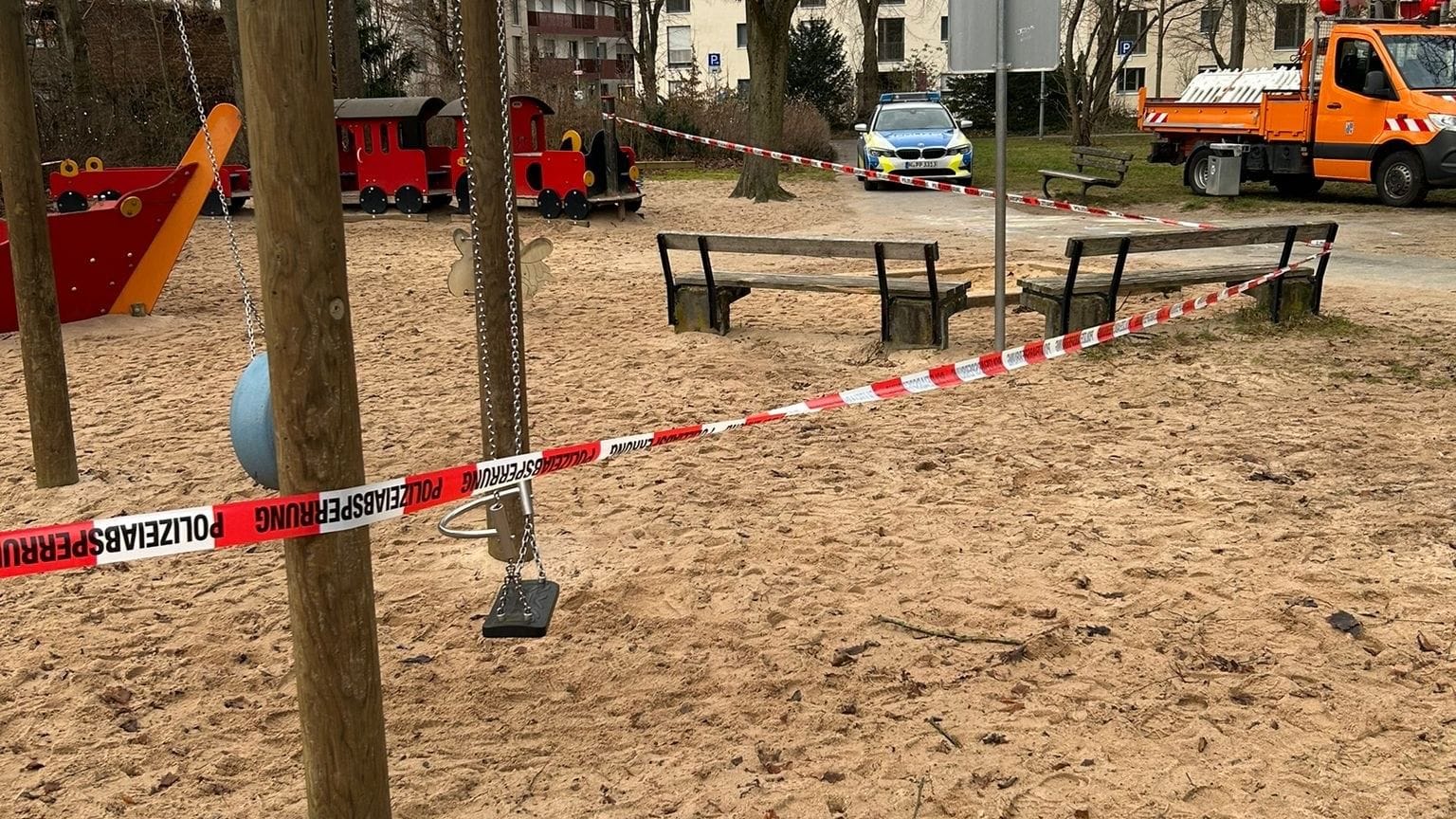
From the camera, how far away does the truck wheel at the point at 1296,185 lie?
19531 mm

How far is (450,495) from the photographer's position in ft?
11.2

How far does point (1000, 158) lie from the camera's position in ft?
27.0

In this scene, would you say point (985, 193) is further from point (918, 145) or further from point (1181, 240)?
point (918, 145)

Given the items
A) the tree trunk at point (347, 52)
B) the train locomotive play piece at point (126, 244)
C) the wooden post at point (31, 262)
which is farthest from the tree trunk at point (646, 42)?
the wooden post at point (31, 262)

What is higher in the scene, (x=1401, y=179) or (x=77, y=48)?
(x=77, y=48)

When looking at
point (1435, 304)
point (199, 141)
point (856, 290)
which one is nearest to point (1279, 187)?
point (1435, 304)

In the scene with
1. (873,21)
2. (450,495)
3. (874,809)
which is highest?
(873,21)

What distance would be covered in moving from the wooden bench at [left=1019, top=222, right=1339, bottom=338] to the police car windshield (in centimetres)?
1396

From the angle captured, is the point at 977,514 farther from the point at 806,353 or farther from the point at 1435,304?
the point at 1435,304

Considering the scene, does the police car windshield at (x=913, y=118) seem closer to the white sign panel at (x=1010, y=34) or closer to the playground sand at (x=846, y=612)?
the white sign panel at (x=1010, y=34)

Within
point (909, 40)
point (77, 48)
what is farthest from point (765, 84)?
point (909, 40)

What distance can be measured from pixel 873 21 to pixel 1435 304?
30.8 metres

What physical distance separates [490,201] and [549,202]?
13535 mm

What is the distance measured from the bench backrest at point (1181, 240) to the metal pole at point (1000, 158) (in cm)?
46
